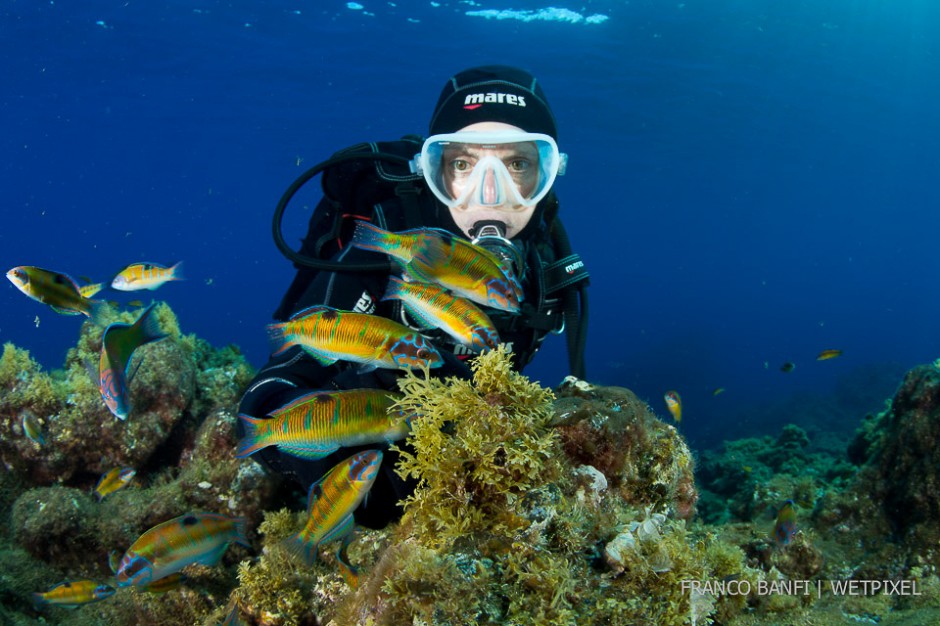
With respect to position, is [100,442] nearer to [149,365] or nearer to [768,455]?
[149,365]

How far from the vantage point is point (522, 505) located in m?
2.01

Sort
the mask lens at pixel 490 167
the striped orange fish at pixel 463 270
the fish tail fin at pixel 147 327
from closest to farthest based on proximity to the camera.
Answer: the striped orange fish at pixel 463 270 < the fish tail fin at pixel 147 327 < the mask lens at pixel 490 167

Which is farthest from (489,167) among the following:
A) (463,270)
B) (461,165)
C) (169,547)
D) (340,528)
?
(169,547)

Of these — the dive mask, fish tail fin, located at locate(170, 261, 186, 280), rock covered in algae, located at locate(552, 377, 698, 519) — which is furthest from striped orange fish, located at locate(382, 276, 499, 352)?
fish tail fin, located at locate(170, 261, 186, 280)

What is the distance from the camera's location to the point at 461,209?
4461mm

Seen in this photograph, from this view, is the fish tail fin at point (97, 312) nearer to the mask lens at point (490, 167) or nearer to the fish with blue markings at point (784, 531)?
the mask lens at point (490, 167)

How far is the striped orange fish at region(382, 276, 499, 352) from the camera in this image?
2.30 m

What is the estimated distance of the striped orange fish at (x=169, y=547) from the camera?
3043 mm

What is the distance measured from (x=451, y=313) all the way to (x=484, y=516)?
2.85 feet

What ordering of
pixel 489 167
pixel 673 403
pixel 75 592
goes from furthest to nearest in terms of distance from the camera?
pixel 673 403
pixel 489 167
pixel 75 592

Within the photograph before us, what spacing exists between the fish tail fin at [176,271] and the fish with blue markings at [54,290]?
225cm

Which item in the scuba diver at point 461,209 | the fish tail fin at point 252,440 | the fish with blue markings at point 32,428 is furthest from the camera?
the fish with blue markings at point 32,428

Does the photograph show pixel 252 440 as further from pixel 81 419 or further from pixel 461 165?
pixel 81 419

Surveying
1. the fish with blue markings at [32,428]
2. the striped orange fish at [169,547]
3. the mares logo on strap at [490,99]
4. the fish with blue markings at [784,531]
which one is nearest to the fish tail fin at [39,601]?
the striped orange fish at [169,547]
